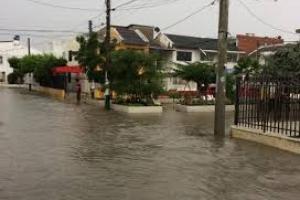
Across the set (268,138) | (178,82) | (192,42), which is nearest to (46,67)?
(178,82)

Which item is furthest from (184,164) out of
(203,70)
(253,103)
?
(203,70)

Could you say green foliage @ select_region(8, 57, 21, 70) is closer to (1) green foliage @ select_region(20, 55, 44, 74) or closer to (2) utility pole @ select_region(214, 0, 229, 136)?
(1) green foliage @ select_region(20, 55, 44, 74)

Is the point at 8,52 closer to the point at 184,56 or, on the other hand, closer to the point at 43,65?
the point at 43,65

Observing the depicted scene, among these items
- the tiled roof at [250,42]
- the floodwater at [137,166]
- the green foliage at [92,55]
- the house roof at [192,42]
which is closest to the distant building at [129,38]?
the house roof at [192,42]

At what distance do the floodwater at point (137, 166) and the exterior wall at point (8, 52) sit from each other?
70.2 metres

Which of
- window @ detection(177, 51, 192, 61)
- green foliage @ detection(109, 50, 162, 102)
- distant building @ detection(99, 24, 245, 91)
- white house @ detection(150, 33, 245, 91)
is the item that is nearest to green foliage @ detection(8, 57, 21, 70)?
distant building @ detection(99, 24, 245, 91)

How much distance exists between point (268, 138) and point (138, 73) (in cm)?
1604

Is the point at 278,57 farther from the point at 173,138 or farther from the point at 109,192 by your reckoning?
the point at 109,192

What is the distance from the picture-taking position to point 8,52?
91.4 meters

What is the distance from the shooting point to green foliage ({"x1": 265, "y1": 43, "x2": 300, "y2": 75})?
26.2m

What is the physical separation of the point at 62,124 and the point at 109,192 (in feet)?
42.6

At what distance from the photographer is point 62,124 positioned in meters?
21.9

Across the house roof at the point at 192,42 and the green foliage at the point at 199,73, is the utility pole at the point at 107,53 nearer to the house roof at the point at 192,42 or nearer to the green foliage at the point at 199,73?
the green foliage at the point at 199,73

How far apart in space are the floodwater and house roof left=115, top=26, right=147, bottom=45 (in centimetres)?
3154
